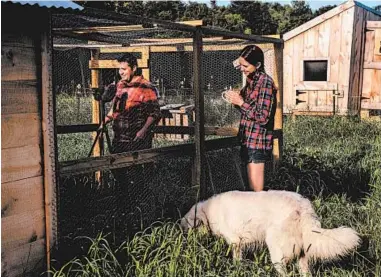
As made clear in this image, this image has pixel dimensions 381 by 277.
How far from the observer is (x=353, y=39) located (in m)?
13.6

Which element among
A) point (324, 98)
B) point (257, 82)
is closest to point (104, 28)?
point (257, 82)

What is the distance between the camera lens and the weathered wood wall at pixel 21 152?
3.43 metres

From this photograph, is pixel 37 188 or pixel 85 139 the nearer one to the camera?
pixel 37 188

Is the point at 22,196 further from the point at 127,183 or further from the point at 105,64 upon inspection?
the point at 105,64

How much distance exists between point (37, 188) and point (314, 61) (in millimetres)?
11964

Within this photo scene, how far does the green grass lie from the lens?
3.87 metres

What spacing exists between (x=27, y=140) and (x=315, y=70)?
12394mm

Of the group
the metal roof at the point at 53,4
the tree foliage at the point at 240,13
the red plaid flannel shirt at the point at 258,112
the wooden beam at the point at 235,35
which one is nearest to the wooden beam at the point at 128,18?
the metal roof at the point at 53,4

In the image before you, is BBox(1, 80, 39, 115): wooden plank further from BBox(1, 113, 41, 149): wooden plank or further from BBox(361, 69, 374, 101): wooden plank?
BBox(361, 69, 374, 101): wooden plank

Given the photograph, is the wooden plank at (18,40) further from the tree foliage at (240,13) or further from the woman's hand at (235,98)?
the tree foliage at (240,13)

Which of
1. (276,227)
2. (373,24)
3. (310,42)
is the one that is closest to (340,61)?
(310,42)

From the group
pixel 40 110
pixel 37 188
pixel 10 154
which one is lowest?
pixel 37 188

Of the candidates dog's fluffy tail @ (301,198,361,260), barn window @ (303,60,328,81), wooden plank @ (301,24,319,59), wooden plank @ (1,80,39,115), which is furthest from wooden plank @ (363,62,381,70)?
wooden plank @ (1,80,39,115)

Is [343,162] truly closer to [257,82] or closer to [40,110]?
[257,82]
